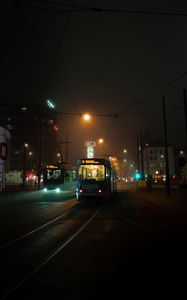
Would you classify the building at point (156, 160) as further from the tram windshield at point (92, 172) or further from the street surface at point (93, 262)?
the street surface at point (93, 262)

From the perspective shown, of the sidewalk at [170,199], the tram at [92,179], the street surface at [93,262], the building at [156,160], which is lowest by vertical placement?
the street surface at [93,262]

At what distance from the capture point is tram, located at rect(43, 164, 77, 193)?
141ft

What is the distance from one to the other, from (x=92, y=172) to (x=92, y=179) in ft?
1.88

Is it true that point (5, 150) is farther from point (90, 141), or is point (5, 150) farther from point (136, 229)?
point (90, 141)

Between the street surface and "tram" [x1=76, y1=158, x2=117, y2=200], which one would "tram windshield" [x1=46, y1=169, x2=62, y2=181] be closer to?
"tram" [x1=76, y1=158, x2=117, y2=200]

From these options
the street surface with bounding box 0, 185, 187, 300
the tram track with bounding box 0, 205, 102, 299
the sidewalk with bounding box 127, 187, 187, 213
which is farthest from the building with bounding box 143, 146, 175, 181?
the tram track with bounding box 0, 205, 102, 299

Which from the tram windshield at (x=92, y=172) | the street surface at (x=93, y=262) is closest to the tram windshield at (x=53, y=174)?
the tram windshield at (x=92, y=172)

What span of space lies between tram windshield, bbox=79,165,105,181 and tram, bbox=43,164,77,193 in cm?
1898

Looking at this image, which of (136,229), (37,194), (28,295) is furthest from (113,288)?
(37,194)

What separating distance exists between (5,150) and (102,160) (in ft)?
64.5

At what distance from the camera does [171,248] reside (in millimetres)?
8516

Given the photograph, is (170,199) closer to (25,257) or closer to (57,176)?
(57,176)

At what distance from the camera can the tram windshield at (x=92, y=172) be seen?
2378cm

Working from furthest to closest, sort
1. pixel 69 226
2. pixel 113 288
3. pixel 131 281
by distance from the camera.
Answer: pixel 69 226
pixel 131 281
pixel 113 288
